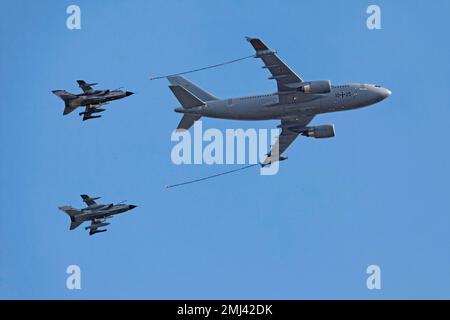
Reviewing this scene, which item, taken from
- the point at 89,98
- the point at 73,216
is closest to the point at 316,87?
the point at 89,98

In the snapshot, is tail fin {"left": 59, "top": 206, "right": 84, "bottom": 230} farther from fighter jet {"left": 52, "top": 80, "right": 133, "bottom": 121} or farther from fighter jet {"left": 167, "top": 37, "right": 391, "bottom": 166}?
fighter jet {"left": 167, "top": 37, "right": 391, "bottom": 166}

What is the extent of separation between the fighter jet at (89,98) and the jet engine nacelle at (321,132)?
17786 mm

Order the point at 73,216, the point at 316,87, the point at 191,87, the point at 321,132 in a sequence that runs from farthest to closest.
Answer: the point at 73,216 < the point at 191,87 < the point at 321,132 < the point at 316,87

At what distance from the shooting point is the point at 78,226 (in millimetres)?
103562

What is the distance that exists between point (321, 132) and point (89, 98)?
22.6 metres

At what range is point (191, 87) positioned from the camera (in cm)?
10294

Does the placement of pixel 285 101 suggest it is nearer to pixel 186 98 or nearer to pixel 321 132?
pixel 321 132

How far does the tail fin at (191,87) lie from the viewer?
101438 millimetres

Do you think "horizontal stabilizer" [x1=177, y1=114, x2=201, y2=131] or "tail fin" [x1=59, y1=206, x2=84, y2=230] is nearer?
"horizontal stabilizer" [x1=177, y1=114, x2=201, y2=131]

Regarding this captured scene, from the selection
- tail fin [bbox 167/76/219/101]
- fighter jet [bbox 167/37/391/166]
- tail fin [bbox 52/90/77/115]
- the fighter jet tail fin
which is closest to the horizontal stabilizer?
fighter jet [bbox 167/37/391/166]

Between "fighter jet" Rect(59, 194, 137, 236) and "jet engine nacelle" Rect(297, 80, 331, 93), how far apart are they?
21.1m

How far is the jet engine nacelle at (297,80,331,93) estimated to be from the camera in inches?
3691
